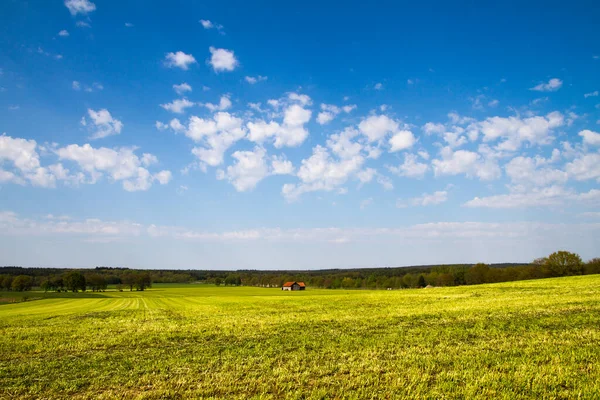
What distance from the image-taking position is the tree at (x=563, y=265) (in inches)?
3885

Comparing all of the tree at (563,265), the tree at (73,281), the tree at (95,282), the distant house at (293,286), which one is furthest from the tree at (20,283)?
the tree at (563,265)

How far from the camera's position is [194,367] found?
1134 cm

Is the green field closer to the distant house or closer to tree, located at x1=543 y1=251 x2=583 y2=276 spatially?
tree, located at x1=543 y1=251 x2=583 y2=276

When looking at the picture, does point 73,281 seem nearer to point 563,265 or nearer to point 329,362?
point 329,362

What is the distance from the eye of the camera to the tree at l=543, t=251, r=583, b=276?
98688mm

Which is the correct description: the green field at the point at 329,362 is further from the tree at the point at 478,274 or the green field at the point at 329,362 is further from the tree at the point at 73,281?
the tree at the point at 73,281

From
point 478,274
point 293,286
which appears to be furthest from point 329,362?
point 293,286

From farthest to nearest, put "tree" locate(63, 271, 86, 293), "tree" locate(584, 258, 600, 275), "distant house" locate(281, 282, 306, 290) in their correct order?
"distant house" locate(281, 282, 306, 290) < "tree" locate(63, 271, 86, 293) < "tree" locate(584, 258, 600, 275)

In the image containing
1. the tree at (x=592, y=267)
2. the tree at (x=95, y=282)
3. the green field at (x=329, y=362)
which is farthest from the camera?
the tree at (x=95, y=282)

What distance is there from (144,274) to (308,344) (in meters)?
160

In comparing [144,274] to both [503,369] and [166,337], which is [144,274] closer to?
[166,337]

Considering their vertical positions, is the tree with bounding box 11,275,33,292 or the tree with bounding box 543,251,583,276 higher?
the tree with bounding box 543,251,583,276

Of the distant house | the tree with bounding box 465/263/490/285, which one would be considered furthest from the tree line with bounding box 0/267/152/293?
the tree with bounding box 465/263/490/285

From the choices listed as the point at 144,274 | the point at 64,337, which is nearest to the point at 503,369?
the point at 64,337
